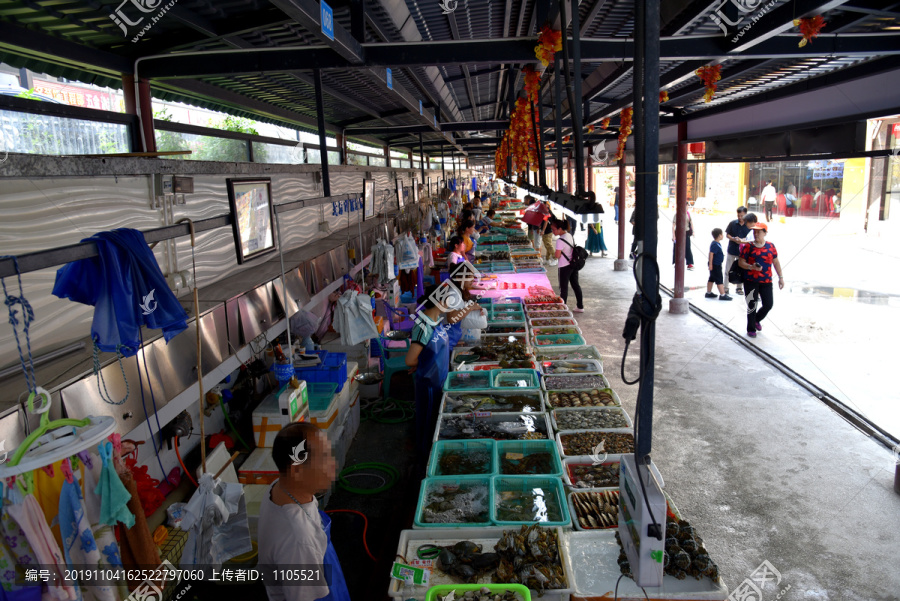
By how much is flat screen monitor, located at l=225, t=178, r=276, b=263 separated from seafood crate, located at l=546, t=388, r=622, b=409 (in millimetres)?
3189

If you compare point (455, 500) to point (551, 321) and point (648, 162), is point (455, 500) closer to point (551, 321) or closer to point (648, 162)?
point (648, 162)

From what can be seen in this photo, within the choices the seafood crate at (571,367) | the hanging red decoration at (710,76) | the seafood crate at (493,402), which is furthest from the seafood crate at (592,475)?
the hanging red decoration at (710,76)

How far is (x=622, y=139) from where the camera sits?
11.5 meters

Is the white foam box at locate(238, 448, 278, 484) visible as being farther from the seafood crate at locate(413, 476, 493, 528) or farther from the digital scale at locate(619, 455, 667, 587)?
the digital scale at locate(619, 455, 667, 587)

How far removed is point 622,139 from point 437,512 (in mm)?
9944

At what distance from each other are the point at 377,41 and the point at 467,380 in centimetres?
360

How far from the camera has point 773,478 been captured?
5254 mm

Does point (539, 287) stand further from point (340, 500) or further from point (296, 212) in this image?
point (340, 500)

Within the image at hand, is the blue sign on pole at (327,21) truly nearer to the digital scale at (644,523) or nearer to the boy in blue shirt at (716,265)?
the digital scale at (644,523)

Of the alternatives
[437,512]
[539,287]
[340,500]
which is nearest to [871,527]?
[437,512]

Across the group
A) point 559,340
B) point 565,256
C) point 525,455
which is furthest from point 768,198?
point 525,455

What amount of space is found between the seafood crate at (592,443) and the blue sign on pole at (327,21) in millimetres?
3415

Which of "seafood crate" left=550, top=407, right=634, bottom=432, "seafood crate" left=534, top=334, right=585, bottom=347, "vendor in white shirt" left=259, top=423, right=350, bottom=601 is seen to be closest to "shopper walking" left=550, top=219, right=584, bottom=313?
"seafood crate" left=534, top=334, right=585, bottom=347

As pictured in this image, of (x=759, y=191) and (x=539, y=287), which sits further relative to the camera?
(x=759, y=191)
